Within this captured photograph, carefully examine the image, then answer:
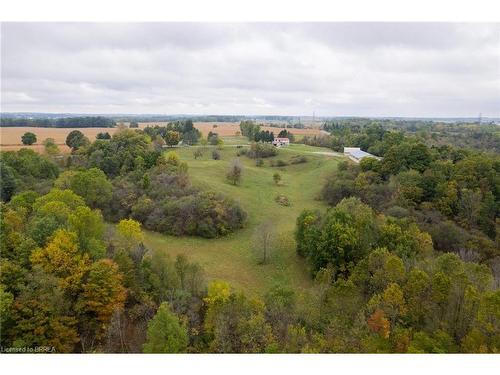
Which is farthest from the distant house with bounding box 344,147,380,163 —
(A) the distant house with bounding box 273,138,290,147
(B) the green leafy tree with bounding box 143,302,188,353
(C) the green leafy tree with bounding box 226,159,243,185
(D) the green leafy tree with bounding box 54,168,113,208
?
(B) the green leafy tree with bounding box 143,302,188,353

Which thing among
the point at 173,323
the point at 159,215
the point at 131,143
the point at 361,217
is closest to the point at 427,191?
the point at 361,217

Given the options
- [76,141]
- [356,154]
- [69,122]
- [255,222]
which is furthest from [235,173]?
[69,122]

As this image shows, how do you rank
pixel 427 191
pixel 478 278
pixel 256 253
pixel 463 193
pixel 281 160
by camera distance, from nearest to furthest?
1. pixel 478 278
2. pixel 256 253
3. pixel 463 193
4. pixel 427 191
5. pixel 281 160

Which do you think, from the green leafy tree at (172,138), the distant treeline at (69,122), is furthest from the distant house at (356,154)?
the distant treeline at (69,122)

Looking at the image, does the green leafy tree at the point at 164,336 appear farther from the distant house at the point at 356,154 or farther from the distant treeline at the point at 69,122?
the distant treeline at the point at 69,122

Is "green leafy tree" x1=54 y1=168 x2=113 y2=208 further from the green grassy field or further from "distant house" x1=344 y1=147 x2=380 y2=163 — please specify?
"distant house" x1=344 y1=147 x2=380 y2=163

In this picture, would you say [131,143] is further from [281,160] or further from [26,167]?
[281,160]
